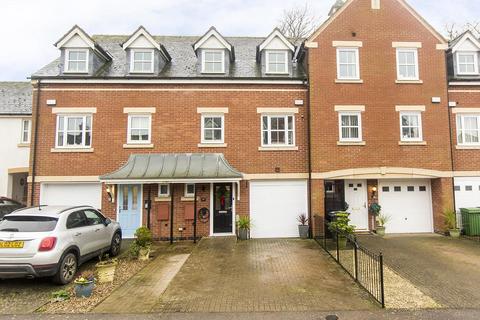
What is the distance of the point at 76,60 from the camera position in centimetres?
1425

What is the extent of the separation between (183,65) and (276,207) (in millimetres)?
8633

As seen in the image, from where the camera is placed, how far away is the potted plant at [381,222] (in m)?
13.9

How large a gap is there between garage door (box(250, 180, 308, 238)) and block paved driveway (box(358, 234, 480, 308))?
3.05 meters

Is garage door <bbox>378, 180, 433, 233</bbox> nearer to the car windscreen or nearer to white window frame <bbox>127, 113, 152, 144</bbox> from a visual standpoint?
white window frame <bbox>127, 113, 152, 144</bbox>

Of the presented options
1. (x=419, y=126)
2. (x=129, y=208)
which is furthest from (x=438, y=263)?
(x=129, y=208)

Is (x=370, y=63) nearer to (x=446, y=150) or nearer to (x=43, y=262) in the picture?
(x=446, y=150)

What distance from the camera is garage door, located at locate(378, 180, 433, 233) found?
47.4 ft

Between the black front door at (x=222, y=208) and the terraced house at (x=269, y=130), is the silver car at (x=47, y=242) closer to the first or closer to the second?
the terraced house at (x=269, y=130)

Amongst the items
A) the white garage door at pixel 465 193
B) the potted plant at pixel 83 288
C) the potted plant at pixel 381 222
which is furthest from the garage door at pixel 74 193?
the white garage door at pixel 465 193

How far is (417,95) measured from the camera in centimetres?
1426

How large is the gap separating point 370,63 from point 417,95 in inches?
107

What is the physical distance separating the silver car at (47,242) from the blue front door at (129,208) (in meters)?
4.50

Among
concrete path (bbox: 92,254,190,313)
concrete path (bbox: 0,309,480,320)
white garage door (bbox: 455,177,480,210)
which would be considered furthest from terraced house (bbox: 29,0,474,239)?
concrete path (bbox: 0,309,480,320)

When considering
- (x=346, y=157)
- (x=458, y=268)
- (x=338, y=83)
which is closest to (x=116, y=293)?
(x=458, y=268)
